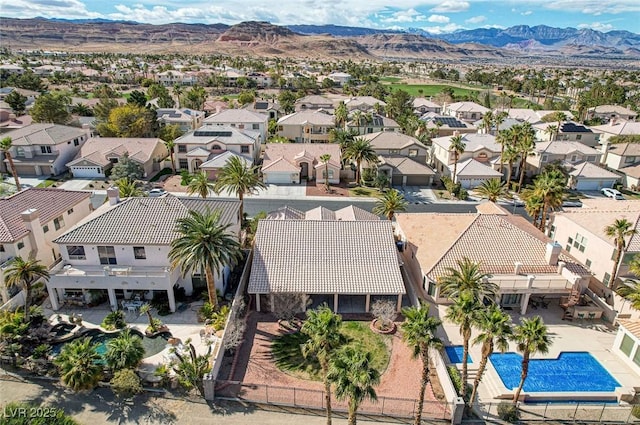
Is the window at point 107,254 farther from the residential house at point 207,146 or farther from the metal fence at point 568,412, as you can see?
the residential house at point 207,146

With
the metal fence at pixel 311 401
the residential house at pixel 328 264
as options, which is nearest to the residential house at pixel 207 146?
the residential house at pixel 328 264

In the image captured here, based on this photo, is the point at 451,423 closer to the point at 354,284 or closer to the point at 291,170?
the point at 354,284

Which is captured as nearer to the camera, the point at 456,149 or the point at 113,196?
the point at 113,196

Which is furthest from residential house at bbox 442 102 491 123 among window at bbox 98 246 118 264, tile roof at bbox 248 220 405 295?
window at bbox 98 246 118 264

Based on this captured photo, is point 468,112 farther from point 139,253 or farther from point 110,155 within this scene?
point 139,253

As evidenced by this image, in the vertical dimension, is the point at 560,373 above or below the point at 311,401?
below

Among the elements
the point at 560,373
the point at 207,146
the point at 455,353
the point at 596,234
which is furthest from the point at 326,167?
the point at 560,373
